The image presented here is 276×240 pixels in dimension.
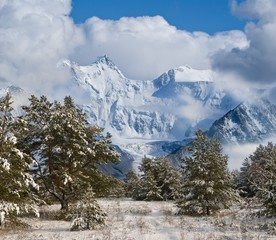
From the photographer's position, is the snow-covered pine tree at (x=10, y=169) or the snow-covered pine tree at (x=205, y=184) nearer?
the snow-covered pine tree at (x=10, y=169)

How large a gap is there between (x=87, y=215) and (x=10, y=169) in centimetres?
436

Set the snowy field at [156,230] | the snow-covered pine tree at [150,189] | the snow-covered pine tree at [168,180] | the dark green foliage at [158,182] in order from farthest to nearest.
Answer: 1. the snow-covered pine tree at [168,180]
2. the dark green foliage at [158,182]
3. the snow-covered pine tree at [150,189]
4. the snowy field at [156,230]

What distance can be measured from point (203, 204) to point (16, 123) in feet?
41.8

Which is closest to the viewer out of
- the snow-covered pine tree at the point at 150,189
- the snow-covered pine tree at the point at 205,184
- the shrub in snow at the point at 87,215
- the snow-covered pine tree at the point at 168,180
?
the shrub in snow at the point at 87,215

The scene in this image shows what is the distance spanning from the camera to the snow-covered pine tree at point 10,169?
2061 centimetres

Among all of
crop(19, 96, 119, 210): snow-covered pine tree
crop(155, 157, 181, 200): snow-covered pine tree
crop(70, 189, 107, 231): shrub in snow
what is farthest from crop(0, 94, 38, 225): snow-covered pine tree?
crop(155, 157, 181, 200): snow-covered pine tree

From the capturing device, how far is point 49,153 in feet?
96.2

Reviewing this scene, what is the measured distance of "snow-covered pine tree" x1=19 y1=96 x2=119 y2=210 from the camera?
2852 cm

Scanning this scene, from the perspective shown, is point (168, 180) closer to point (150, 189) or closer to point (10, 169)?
point (150, 189)

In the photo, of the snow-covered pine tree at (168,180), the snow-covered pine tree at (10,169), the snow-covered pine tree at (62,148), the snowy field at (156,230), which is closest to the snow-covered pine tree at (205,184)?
the snowy field at (156,230)

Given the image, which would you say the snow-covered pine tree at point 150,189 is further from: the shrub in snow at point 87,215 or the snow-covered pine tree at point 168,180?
the shrub in snow at point 87,215

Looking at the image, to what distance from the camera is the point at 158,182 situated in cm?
5303

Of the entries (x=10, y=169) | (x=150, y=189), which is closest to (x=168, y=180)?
(x=150, y=189)

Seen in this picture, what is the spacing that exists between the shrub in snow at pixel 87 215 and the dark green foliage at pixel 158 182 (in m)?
26.3
